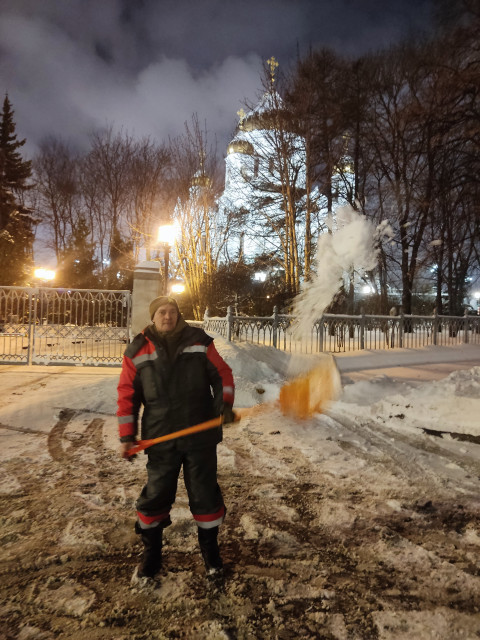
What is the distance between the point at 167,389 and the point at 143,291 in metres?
8.84

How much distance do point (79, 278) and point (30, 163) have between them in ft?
35.0

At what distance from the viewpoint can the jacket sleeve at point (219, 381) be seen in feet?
9.22

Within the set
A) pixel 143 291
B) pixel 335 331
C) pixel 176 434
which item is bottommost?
pixel 176 434

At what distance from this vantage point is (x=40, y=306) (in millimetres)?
11109

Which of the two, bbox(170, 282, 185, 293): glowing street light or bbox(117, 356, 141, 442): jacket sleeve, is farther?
bbox(170, 282, 185, 293): glowing street light

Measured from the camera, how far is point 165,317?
276 cm

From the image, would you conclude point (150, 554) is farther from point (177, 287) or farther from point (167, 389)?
point (177, 287)

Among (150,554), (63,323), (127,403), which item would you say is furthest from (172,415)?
(63,323)

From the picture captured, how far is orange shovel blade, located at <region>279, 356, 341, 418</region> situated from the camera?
745 cm

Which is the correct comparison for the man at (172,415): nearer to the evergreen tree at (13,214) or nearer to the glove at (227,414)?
the glove at (227,414)

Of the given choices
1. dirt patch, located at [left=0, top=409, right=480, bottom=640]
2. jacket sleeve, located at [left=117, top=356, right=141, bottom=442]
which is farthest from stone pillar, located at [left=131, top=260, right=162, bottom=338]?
jacket sleeve, located at [left=117, top=356, right=141, bottom=442]

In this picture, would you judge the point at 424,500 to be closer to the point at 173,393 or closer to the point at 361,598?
the point at 361,598

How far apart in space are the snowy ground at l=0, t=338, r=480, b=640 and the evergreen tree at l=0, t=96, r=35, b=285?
846 inches

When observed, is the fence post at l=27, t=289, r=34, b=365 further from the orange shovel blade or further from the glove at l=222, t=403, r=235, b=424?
the glove at l=222, t=403, r=235, b=424
